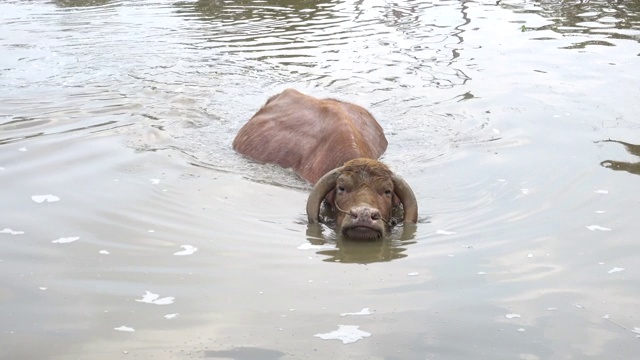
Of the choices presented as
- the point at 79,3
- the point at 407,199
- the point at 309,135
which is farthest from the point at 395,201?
the point at 79,3

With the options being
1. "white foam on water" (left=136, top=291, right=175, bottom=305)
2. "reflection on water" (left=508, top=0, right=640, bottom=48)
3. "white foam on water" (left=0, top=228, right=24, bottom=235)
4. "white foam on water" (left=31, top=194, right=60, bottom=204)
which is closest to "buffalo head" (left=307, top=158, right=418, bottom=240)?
"white foam on water" (left=136, top=291, right=175, bottom=305)

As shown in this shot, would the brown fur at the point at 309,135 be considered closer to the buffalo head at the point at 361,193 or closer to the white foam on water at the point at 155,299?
the buffalo head at the point at 361,193

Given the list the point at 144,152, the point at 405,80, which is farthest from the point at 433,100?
the point at 144,152

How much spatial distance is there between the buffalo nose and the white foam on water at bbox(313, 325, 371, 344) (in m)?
2.07

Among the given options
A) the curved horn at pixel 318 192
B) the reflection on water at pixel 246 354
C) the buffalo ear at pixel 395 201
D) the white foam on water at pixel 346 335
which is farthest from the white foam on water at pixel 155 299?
the buffalo ear at pixel 395 201

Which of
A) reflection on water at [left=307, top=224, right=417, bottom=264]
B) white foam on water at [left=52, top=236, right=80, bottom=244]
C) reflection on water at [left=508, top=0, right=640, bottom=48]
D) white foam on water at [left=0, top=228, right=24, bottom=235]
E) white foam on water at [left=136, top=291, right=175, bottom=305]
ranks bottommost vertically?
reflection on water at [left=508, top=0, right=640, bottom=48]

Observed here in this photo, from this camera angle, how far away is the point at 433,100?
13.6 metres

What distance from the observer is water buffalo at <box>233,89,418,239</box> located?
866 cm

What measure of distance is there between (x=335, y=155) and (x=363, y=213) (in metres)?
1.71

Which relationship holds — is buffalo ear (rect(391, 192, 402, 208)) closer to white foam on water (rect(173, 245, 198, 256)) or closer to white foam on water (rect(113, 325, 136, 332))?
white foam on water (rect(173, 245, 198, 256))

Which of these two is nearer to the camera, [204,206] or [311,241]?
[311,241]

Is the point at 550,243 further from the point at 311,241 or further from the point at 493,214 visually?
the point at 311,241

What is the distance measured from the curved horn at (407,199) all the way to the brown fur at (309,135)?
3.24 ft

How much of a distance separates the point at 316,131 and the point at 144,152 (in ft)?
6.24
